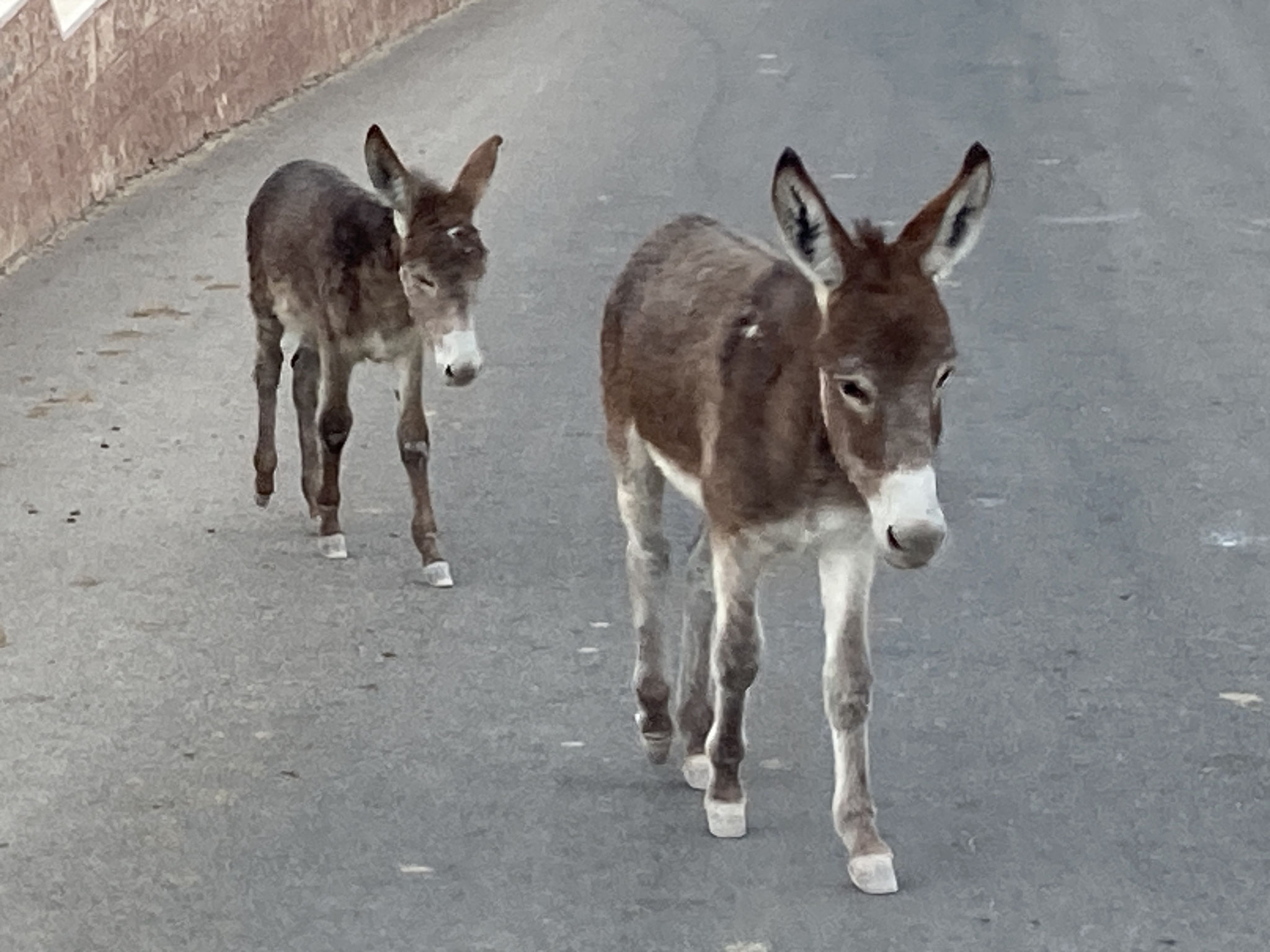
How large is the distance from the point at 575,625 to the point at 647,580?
117cm

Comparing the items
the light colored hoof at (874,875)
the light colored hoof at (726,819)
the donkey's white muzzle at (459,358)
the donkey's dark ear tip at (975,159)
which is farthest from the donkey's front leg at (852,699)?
the donkey's white muzzle at (459,358)

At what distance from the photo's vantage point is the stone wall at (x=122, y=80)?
12828 millimetres

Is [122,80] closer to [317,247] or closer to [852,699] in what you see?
[317,247]

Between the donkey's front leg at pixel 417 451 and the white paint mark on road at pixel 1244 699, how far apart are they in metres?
2.70

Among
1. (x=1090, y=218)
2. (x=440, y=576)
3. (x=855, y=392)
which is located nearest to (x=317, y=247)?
(x=440, y=576)

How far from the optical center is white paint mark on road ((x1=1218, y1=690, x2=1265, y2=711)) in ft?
23.7

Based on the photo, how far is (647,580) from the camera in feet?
22.5

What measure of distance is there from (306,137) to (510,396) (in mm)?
5292

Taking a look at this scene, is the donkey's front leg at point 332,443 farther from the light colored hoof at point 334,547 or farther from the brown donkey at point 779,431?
the brown donkey at point 779,431

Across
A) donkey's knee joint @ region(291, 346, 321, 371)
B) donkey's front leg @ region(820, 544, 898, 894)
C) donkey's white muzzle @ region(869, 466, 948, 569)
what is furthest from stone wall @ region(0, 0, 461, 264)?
donkey's white muzzle @ region(869, 466, 948, 569)

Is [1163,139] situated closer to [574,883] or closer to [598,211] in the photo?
[598,211]

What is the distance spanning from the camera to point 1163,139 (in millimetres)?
15867

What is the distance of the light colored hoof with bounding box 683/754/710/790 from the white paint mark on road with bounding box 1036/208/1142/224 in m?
7.77

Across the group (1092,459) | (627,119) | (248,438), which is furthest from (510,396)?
(627,119)
